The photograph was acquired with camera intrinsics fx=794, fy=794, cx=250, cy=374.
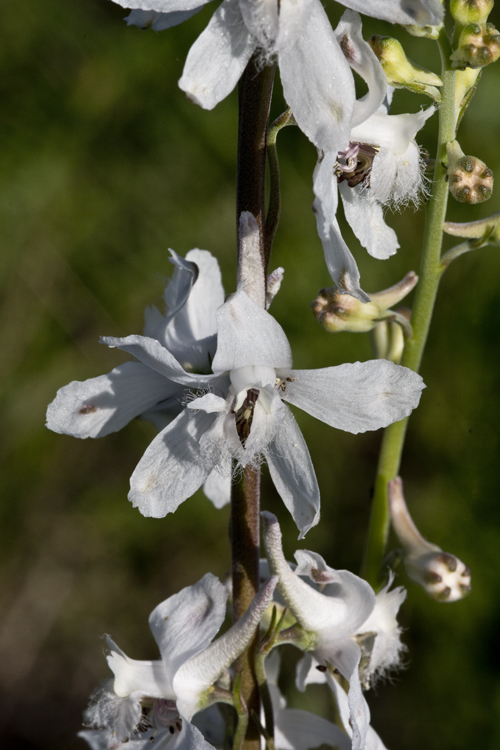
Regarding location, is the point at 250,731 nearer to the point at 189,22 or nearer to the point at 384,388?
the point at 384,388

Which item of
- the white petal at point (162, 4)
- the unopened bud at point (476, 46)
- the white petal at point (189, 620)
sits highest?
the white petal at point (162, 4)

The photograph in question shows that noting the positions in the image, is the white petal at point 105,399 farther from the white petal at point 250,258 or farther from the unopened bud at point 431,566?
the unopened bud at point 431,566

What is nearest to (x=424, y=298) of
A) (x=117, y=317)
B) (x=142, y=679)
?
(x=142, y=679)

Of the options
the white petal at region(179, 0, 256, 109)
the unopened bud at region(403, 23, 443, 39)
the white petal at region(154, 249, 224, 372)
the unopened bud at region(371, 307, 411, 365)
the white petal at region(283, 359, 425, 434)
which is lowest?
the unopened bud at region(371, 307, 411, 365)

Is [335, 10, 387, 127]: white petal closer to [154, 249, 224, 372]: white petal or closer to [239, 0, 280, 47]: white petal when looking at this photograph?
[239, 0, 280, 47]: white petal

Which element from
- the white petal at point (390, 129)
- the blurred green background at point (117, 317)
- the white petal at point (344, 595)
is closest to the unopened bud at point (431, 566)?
the white petal at point (344, 595)

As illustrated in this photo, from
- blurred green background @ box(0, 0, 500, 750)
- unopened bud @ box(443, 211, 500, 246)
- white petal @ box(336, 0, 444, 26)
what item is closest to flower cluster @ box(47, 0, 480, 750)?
white petal @ box(336, 0, 444, 26)

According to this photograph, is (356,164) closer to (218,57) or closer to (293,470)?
(218,57)

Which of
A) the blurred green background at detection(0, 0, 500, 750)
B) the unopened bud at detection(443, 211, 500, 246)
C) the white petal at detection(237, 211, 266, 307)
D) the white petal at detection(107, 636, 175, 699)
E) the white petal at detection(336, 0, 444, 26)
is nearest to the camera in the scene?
the white petal at detection(336, 0, 444, 26)
